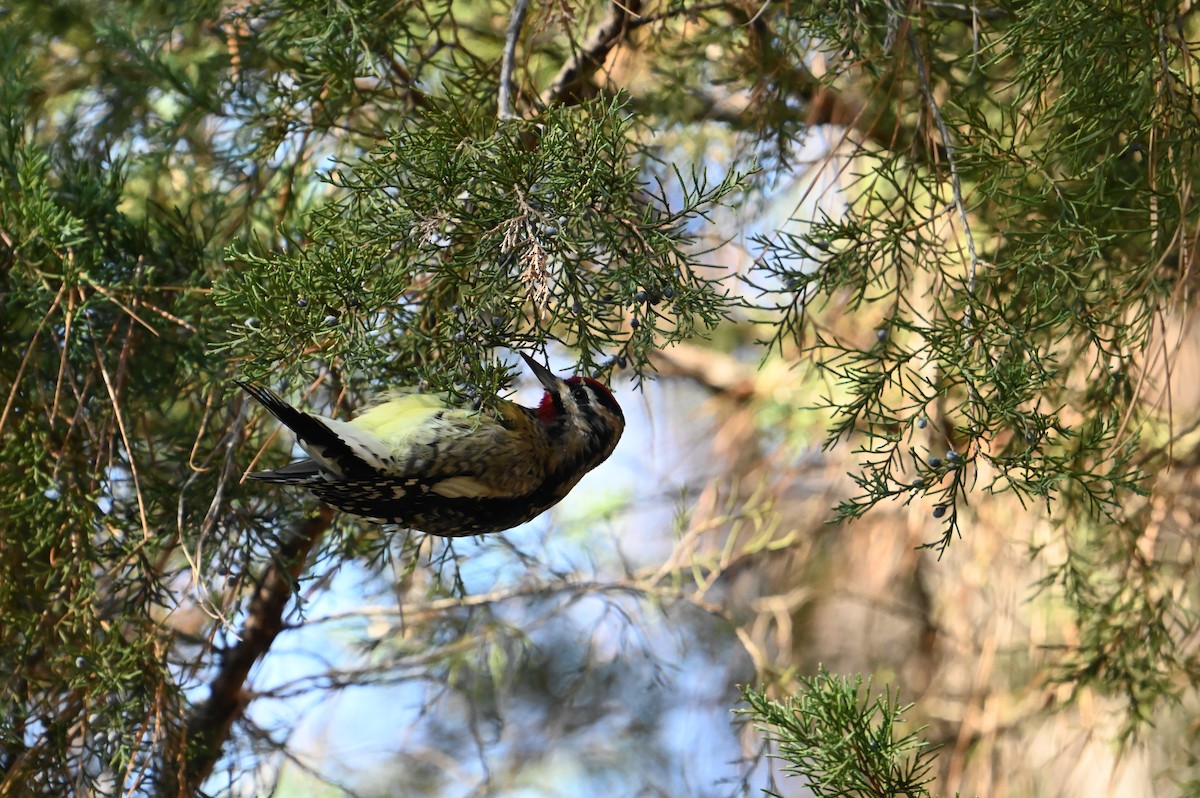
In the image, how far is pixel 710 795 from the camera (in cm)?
453

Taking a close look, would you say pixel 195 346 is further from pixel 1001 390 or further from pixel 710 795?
pixel 710 795

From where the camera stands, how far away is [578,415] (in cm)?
271

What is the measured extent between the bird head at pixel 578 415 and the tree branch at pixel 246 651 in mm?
606

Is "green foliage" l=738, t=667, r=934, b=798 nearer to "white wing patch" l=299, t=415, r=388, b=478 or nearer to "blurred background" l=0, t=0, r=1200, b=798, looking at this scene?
"blurred background" l=0, t=0, r=1200, b=798

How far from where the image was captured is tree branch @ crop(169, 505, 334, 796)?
2.80 meters

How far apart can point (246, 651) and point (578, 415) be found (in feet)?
3.55

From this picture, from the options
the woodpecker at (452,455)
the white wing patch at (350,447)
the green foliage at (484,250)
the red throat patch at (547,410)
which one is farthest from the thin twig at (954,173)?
the white wing patch at (350,447)

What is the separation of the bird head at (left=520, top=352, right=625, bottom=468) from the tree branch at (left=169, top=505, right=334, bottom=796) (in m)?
0.61

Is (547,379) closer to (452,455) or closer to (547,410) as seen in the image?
(547,410)

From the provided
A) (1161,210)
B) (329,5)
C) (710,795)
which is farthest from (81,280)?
(710,795)

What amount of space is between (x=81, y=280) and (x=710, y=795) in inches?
126

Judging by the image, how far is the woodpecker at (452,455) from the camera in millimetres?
2207

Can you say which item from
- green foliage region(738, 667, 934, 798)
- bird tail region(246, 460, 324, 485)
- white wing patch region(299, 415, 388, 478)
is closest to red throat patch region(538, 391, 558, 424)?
white wing patch region(299, 415, 388, 478)

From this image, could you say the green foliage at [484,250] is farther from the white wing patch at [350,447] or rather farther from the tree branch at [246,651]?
the tree branch at [246,651]
